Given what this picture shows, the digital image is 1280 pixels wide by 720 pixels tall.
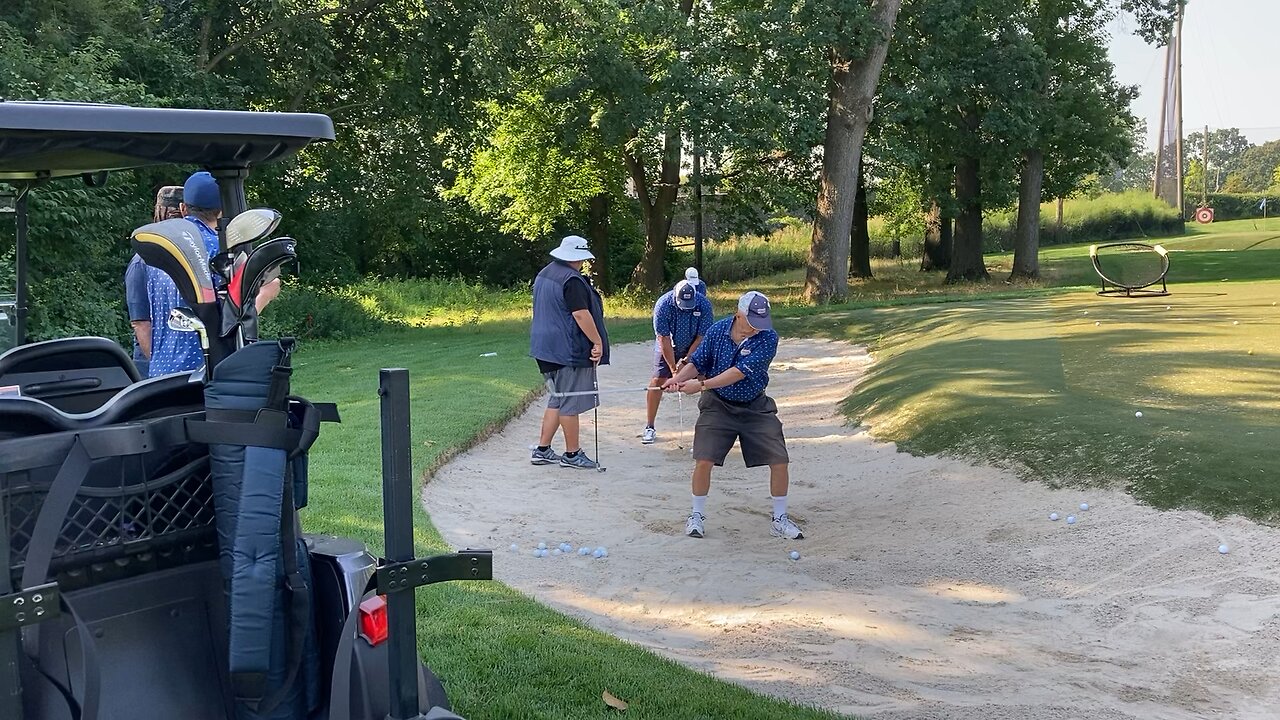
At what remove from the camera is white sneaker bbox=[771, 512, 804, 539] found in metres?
8.78

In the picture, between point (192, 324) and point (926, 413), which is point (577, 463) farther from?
point (192, 324)

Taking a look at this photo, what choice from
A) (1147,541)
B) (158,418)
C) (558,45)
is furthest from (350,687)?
(558,45)

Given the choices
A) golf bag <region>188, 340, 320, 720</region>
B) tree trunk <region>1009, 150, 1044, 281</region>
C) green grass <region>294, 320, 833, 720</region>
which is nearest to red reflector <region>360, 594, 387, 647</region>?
golf bag <region>188, 340, 320, 720</region>

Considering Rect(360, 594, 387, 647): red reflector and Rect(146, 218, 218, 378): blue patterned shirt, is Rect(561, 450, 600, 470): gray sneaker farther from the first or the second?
Rect(360, 594, 387, 647): red reflector

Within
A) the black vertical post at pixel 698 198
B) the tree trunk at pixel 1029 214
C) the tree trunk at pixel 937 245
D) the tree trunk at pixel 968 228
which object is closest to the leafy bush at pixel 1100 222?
the tree trunk at pixel 937 245

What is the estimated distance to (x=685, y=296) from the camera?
A: 11.2 metres

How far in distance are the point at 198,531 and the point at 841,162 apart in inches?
1006

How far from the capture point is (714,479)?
435 inches

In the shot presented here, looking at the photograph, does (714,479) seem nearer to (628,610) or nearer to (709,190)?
(628,610)

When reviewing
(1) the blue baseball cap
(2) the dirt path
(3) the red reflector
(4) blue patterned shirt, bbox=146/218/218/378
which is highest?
(1) the blue baseball cap

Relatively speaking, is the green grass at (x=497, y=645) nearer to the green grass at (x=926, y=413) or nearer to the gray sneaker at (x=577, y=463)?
the green grass at (x=926, y=413)

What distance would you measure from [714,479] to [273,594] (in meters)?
8.24

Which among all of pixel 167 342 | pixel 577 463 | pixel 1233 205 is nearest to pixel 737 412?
pixel 577 463

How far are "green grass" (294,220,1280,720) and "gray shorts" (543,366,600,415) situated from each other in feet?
3.88
